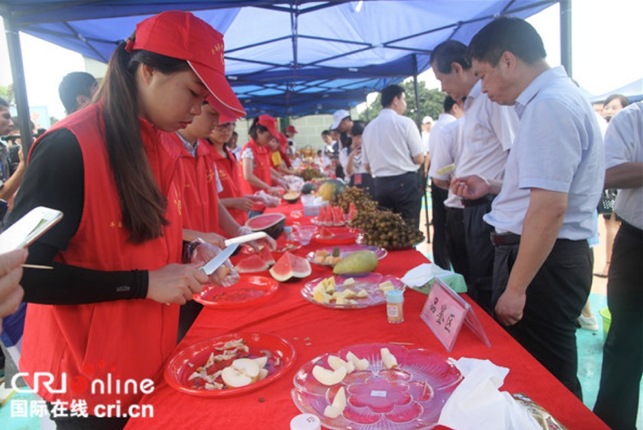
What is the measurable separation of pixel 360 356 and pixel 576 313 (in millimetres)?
1144

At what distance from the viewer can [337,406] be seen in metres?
1.04

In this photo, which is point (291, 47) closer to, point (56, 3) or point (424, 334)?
point (56, 3)

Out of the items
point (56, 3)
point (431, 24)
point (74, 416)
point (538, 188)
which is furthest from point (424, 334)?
point (431, 24)

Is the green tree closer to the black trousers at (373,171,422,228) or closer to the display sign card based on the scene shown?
the black trousers at (373,171,422,228)

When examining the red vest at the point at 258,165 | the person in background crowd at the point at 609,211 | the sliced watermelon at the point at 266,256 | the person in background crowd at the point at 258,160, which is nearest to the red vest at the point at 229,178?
the sliced watermelon at the point at 266,256

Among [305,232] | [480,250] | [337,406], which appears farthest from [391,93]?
[337,406]

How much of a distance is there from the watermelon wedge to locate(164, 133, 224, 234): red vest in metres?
0.40

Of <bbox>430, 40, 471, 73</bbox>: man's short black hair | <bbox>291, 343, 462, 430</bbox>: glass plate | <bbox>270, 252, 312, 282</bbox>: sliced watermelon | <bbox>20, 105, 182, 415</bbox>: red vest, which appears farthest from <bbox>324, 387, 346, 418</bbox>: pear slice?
<bbox>430, 40, 471, 73</bbox>: man's short black hair

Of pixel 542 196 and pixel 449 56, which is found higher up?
pixel 449 56

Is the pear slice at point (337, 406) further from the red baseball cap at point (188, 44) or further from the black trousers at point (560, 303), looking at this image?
the black trousers at point (560, 303)

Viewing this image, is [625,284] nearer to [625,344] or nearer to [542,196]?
[625,344]

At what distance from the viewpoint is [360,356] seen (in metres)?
1.33

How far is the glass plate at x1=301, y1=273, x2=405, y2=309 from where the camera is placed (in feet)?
5.83

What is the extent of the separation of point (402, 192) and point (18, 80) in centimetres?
425
